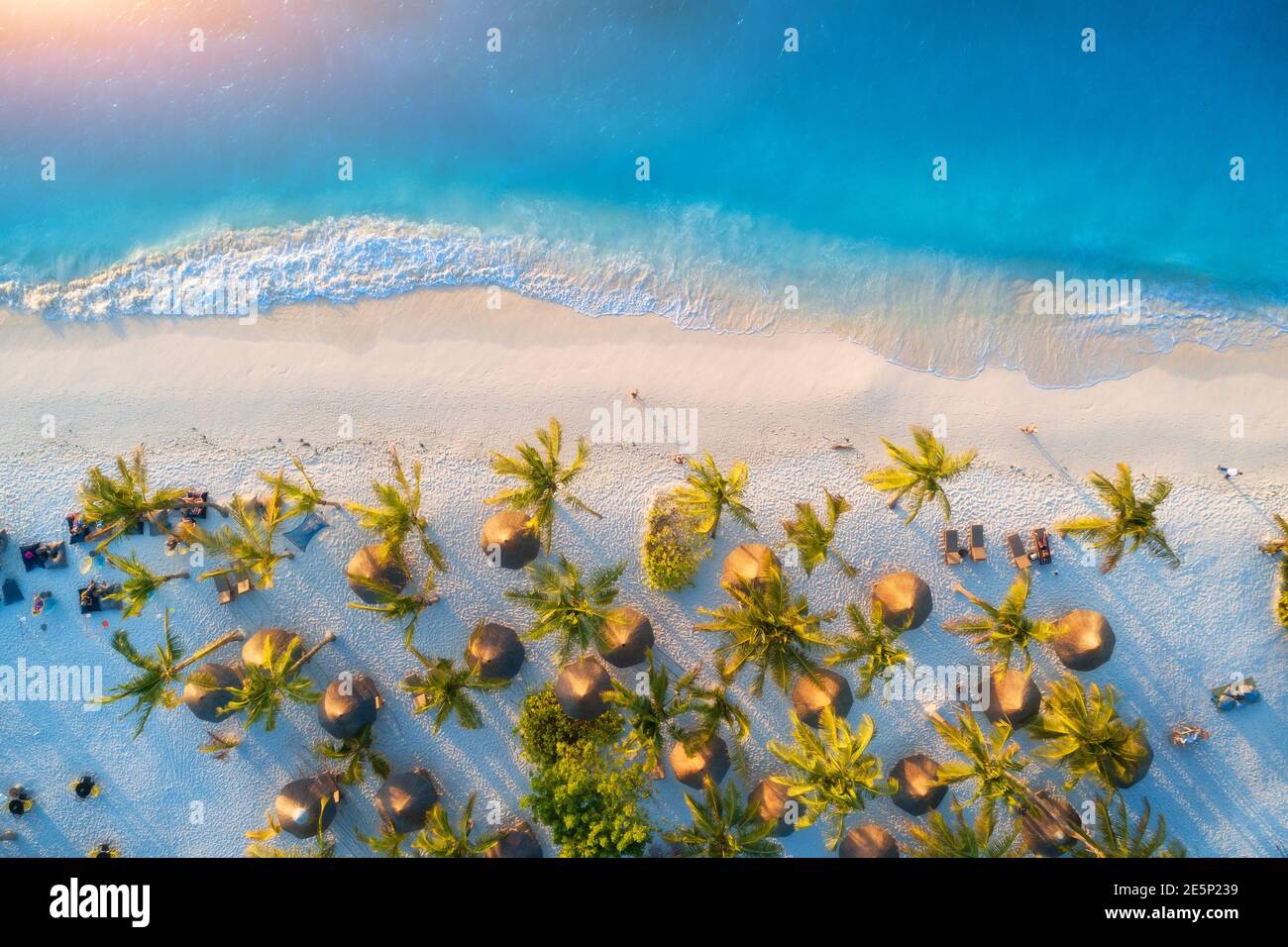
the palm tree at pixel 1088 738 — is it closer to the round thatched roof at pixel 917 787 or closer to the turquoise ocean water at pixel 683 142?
the round thatched roof at pixel 917 787

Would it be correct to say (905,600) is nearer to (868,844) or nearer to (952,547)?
(952,547)

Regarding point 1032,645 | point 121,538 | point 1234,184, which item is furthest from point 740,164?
point 121,538

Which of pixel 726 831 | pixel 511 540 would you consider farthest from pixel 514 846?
pixel 511 540

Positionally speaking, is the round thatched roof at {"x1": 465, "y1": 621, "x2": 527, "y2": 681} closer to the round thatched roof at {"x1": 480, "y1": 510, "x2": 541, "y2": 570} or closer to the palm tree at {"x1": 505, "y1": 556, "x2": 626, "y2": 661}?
the palm tree at {"x1": 505, "y1": 556, "x2": 626, "y2": 661}

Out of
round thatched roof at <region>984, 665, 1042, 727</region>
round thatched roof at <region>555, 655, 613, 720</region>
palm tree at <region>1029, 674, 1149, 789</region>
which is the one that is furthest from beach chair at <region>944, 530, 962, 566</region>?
round thatched roof at <region>555, 655, 613, 720</region>

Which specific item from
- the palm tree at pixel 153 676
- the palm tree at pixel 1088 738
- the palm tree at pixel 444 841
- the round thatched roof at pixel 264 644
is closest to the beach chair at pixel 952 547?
the palm tree at pixel 1088 738
